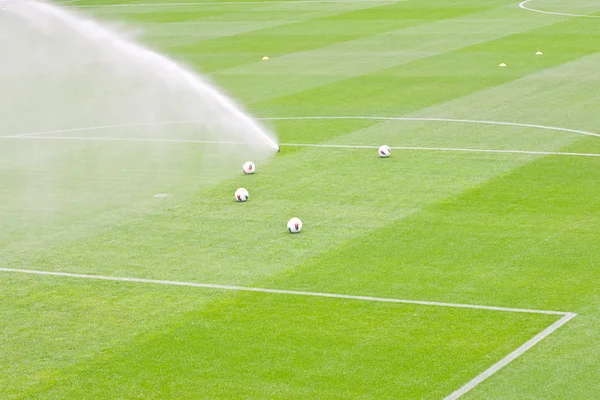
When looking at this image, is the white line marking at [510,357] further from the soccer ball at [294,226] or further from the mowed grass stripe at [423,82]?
the mowed grass stripe at [423,82]

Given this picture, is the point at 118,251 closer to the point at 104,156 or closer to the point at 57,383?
the point at 57,383

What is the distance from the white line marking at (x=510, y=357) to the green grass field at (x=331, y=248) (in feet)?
0.26

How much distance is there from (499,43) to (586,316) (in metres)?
21.9

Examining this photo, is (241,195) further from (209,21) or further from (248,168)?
(209,21)

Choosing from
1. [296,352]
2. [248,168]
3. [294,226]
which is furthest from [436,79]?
[296,352]

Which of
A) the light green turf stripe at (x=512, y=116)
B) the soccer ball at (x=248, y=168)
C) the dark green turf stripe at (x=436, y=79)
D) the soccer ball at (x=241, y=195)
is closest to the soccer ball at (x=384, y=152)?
the light green turf stripe at (x=512, y=116)

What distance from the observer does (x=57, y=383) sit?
38.5 feet

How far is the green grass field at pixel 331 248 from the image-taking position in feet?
38.9

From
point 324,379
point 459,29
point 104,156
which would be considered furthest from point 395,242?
point 459,29

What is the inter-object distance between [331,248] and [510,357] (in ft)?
13.9

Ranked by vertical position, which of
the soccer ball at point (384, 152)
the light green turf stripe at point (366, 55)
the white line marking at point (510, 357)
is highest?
the light green turf stripe at point (366, 55)

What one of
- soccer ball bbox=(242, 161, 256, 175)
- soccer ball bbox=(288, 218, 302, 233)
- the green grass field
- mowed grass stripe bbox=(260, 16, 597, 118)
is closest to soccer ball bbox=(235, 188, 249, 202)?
the green grass field

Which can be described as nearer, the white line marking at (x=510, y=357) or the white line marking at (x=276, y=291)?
the white line marking at (x=510, y=357)

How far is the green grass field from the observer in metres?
11.9
